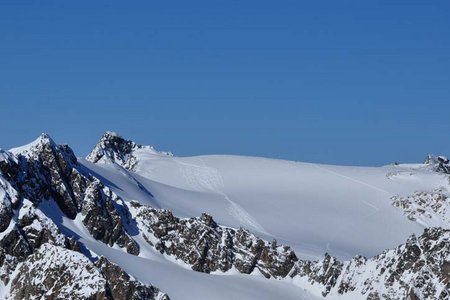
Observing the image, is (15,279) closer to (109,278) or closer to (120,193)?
(109,278)

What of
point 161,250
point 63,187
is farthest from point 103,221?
point 161,250

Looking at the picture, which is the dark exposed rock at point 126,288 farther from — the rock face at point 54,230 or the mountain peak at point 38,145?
the mountain peak at point 38,145

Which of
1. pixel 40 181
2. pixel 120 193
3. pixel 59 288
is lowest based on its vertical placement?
pixel 59 288

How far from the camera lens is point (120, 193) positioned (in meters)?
181

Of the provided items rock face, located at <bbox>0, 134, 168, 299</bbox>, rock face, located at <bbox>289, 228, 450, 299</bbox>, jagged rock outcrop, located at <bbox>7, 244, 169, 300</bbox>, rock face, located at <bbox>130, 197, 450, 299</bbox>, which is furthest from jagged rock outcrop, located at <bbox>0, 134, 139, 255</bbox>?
rock face, located at <bbox>289, 228, 450, 299</bbox>

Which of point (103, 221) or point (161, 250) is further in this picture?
point (161, 250)

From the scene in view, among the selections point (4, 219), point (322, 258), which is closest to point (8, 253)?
point (4, 219)

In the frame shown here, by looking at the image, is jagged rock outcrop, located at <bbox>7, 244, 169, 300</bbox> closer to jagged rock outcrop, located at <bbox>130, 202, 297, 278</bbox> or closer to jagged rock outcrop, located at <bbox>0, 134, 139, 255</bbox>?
jagged rock outcrop, located at <bbox>0, 134, 139, 255</bbox>

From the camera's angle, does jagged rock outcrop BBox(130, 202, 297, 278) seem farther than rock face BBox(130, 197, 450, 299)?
Yes

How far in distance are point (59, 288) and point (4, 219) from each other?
1058 inches

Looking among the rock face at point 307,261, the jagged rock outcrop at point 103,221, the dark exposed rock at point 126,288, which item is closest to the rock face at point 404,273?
the rock face at point 307,261

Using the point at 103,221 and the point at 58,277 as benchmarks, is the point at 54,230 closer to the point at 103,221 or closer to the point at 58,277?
the point at 103,221

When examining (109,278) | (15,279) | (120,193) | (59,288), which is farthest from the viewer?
(120,193)

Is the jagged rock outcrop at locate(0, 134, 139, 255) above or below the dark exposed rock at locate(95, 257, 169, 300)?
above
